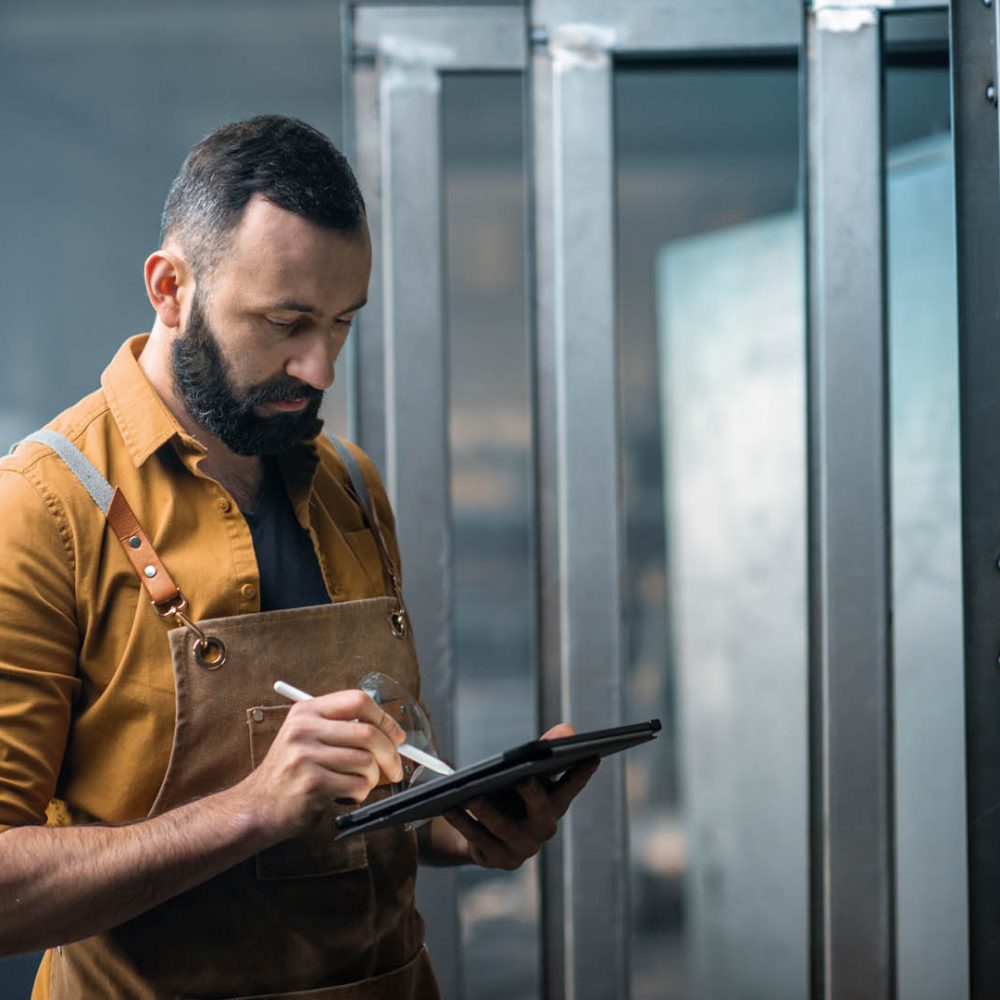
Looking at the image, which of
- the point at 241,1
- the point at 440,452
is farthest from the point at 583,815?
the point at 241,1

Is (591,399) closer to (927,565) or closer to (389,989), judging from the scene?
(927,565)

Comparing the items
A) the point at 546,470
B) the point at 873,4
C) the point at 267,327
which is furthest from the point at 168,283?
the point at 873,4

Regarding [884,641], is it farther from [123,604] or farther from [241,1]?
[241,1]

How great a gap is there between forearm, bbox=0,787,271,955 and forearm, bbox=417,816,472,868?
0.34 metres

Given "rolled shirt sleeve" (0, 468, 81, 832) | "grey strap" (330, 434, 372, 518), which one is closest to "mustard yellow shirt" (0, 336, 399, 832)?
"rolled shirt sleeve" (0, 468, 81, 832)

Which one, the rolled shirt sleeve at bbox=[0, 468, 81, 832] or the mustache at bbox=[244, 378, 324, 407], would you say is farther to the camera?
the mustache at bbox=[244, 378, 324, 407]

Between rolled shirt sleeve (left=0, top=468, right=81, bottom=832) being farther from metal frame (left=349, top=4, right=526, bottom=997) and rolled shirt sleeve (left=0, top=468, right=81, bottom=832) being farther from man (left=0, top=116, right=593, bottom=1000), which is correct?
metal frame (left=349, top=4, right=526, bottom=997)

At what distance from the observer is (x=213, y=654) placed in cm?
110

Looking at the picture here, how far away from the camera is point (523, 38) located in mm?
1652

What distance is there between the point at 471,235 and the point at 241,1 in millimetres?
543

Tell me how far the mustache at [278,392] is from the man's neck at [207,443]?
76 millimetres

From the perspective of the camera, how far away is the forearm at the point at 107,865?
3.11ft

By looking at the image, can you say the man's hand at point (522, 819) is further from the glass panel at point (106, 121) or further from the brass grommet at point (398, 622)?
the glass panel at point (106, 121)

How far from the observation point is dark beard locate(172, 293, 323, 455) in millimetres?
1146
